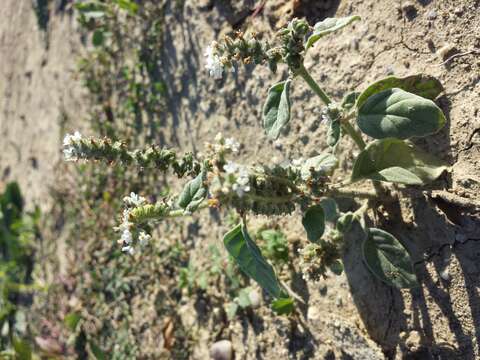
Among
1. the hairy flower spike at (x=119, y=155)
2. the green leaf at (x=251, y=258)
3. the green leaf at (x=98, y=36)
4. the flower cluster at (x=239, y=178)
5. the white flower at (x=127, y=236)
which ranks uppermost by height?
the green leaf at (x=98, y=36)

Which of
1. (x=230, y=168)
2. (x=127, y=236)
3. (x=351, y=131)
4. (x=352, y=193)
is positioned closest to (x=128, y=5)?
(x=351, y=131)

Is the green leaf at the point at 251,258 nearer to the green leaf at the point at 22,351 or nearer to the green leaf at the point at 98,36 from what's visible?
the green leaf at the point at 22,351

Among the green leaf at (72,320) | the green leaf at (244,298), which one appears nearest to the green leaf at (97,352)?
the green leaf at (72,320)

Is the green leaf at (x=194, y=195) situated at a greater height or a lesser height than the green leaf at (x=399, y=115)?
Answer: lesser

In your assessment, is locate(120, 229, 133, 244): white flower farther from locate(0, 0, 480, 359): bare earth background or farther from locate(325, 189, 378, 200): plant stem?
locate(0, 0, 480, 359): bare earth background

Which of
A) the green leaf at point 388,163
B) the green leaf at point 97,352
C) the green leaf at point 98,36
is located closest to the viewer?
the green leaf at point 388,163

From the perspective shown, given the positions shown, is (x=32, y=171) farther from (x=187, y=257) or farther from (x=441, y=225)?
(x=441, y=225)

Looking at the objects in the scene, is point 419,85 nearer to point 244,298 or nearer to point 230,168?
point 230,168
